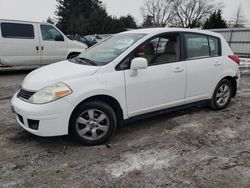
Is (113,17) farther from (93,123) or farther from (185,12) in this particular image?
(93,123)

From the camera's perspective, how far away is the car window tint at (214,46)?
482 cm

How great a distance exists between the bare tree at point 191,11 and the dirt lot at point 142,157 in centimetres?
4550

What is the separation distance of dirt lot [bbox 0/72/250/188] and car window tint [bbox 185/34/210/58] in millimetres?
1159

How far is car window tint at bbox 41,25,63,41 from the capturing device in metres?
9.31

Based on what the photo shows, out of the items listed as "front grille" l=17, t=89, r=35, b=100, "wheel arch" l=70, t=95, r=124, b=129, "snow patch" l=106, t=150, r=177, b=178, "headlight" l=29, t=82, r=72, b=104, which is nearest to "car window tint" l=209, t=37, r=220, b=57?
"wheel arch" l=70, t=95, r=124, b=129

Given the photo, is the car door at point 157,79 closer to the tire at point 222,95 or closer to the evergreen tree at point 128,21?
the tire at point 222,95

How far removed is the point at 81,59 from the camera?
4.23 metres

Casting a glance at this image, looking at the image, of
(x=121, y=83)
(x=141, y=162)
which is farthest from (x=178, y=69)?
(x=141, y=162)

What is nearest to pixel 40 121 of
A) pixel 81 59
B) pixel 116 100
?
pixel 116 100

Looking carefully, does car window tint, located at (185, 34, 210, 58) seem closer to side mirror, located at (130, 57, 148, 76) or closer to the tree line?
side mirror, located at (130, 57, 148, 76)

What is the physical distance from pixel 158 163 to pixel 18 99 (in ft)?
6.83

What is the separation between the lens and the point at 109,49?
4180 mm

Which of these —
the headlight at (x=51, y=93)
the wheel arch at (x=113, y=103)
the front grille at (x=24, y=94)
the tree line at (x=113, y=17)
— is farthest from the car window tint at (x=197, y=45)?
the tree line at (x=113, y=17)

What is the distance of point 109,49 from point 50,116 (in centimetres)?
151
